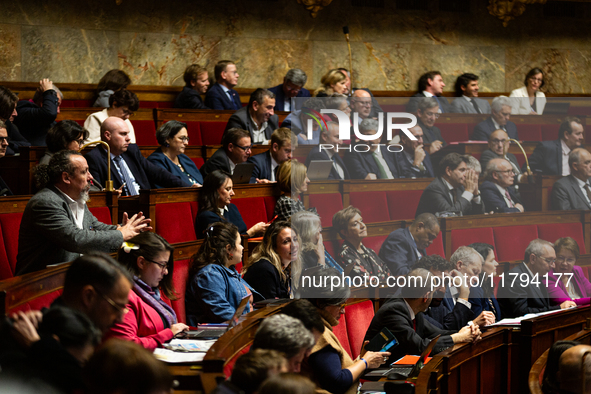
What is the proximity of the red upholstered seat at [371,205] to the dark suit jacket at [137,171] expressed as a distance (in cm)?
91

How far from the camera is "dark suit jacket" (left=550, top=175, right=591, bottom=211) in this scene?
161 cm

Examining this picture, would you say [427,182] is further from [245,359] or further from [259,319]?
[245,359]

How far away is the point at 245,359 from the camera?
89 centimetres

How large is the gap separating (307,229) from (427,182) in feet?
1.02

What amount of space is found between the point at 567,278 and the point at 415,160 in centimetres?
57

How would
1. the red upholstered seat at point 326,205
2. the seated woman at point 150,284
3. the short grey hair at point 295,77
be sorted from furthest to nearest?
the short grey hair at point 295,77, the red upholstered seat at point 326,205, the seated woman at point 150,284

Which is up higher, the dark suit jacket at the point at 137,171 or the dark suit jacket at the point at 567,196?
the dark suit jacket at the point at 137,171

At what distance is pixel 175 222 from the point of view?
2.16 metres

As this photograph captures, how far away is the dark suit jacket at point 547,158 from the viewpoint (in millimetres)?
1650

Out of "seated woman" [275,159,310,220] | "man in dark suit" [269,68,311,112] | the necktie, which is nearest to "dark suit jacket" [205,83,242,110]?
"man in dark suit" [269,68,311,112]

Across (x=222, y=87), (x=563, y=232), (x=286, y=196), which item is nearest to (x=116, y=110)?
(x=286, y=196)

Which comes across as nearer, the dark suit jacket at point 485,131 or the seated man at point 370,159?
the seated man at point 370,159

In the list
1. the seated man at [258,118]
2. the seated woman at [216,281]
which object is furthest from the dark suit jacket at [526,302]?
the seated man at [258,118]

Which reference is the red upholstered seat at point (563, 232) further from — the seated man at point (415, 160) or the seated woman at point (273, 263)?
the seated woman at point (273, 263)
